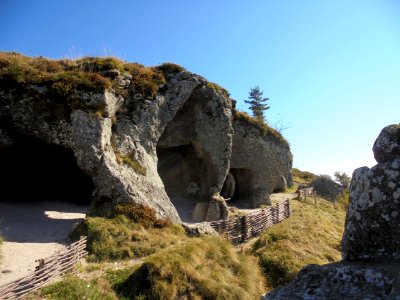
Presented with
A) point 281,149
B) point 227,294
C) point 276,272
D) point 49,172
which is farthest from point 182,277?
point 281,149

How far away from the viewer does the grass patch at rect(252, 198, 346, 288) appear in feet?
40.0

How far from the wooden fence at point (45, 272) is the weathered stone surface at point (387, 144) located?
8.25 m

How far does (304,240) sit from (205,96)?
10.7 meters

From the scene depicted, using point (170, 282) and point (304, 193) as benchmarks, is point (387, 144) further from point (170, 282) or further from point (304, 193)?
point (304, 193)

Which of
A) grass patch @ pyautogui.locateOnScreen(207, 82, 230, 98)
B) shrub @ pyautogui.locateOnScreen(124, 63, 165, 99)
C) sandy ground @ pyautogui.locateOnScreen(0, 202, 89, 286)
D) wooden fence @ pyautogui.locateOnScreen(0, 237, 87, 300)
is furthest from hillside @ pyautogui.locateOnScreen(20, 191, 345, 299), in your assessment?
grass patch @ pyautogui.locateOnScreen(207, 82, 230, 98)

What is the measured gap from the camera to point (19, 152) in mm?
17922

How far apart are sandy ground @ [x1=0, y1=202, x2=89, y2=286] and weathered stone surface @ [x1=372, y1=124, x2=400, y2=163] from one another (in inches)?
368

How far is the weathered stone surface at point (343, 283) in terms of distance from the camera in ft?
10.8

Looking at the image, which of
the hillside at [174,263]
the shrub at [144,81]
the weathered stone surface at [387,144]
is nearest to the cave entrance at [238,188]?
the hillside at [174,263]

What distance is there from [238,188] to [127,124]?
13949 millimetres

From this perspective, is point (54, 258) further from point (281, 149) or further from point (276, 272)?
point (281, 149)

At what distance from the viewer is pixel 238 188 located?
92.4 feet

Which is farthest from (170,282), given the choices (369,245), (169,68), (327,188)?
(327,188)

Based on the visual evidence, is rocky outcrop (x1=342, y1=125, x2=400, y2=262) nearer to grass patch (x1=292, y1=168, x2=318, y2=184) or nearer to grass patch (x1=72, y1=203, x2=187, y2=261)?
grass patch (x1=72, y1=203, x2=187, y2=261)
